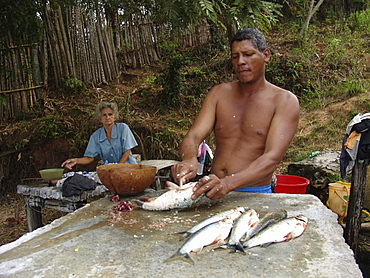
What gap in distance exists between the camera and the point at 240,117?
9.80 ft

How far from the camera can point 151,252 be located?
1.67m

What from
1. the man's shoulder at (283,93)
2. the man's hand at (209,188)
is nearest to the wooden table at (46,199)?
the man's hand at (209,188)

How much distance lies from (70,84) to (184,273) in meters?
7.29

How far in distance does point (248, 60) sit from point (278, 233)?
5.41ft

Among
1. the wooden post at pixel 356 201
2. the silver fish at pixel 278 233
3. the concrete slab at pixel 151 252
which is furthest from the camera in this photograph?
the wooden post at pixel 356 201

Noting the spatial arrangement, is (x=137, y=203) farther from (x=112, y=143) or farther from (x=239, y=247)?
(x=112, y=143)

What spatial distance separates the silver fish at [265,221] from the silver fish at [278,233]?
7 centimetres

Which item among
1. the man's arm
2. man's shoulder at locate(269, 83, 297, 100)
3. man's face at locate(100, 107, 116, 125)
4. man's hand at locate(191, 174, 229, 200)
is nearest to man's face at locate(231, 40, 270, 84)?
man's shoulder at locate(269, 83, 297, 100)

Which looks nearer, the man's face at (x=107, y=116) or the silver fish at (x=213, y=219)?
the silver fish at (x=213, y=219)

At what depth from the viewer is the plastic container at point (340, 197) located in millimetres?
4293

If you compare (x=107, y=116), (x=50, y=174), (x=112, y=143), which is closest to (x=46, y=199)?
(x=50, y=174)

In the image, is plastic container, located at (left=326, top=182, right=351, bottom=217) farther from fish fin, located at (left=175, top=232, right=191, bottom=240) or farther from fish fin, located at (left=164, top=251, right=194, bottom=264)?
fish fin, located at (left=164, top=251, right=194, bottom=264)

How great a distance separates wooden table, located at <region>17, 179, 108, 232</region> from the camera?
158 inches

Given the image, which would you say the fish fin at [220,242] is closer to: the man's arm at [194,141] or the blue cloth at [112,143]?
the man's arm at [194,141]
